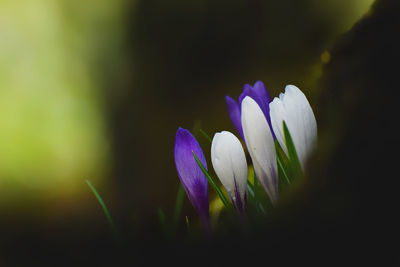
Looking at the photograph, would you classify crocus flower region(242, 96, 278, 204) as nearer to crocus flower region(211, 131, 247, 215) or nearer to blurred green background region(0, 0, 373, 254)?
crocus flower region(211, 131, 247, 215)

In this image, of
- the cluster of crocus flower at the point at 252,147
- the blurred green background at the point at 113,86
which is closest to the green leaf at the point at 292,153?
the cluster of crocus flower at the point at 252,147

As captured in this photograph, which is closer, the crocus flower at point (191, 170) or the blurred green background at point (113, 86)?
the crocus flower at point (191, 170)

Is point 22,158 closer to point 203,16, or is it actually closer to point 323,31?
point 203,16

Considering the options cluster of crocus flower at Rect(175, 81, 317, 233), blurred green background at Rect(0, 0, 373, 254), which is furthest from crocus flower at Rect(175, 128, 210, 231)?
blurred green background at Rect(0, 0, 373, 254)

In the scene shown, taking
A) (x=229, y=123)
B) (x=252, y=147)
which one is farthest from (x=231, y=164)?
(x=229, y=123)

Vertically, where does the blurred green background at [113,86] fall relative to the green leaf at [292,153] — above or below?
above

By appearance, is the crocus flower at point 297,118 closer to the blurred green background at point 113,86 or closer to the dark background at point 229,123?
the dark background at point 229,123

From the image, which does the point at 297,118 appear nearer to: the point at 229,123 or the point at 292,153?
the point at 292,153
